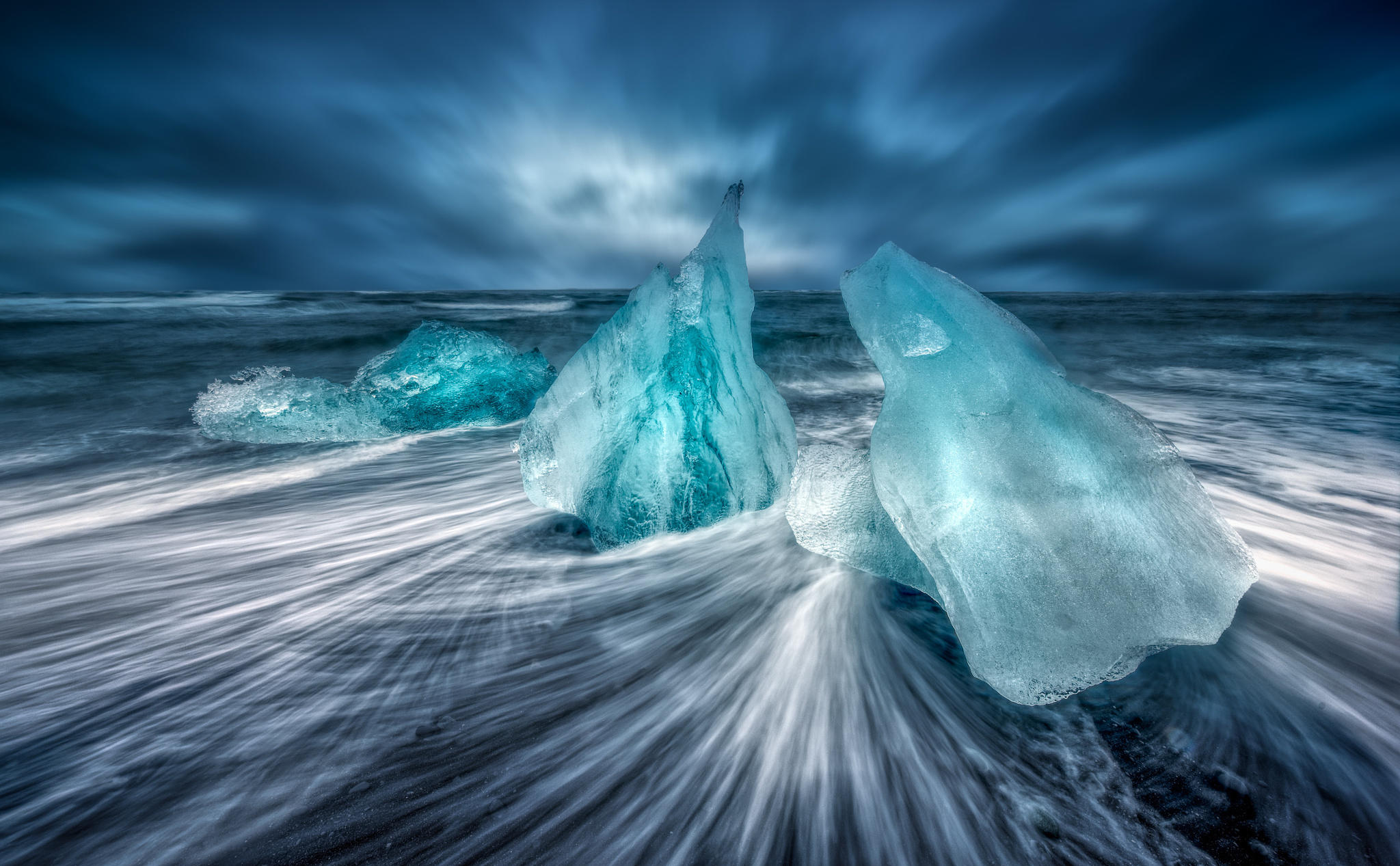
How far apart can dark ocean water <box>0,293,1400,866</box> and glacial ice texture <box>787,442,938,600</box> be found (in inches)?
6.8

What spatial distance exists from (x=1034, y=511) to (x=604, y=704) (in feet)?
4.39

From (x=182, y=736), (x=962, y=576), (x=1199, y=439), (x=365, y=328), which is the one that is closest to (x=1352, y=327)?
(x=1199, y=439)

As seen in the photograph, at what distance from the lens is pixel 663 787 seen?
3.92 ft

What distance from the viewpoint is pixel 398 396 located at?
4449 mm

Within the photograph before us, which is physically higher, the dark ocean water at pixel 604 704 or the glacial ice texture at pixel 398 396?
the glacial ice texture at pixel 398 396

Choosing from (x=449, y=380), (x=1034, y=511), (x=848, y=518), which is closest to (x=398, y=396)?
(x=449, y=380)

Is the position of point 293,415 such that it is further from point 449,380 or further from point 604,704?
point 604,704

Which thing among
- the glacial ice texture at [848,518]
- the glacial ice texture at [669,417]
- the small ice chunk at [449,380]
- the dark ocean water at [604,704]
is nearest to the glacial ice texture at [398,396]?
the small ice chunk at [449,380]

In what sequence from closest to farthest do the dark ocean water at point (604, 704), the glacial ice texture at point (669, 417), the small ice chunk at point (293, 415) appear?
the dark ocean water at point (604, 704)
the glacial ice texture at point (669, 417)
the small ice chunk at point (293, 415)

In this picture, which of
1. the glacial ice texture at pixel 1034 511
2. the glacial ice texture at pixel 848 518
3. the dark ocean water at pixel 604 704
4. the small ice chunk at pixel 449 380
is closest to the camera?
the dark ocean water at pixel 604 704

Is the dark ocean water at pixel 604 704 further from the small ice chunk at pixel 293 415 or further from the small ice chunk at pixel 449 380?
the small ice chunk at pixel 449 380

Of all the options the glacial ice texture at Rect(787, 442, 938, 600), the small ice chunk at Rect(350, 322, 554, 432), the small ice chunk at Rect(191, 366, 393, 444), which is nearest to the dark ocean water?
the glacial ice texture at Rect(787, 442, 938, 600)

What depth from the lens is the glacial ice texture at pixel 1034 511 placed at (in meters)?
1.25

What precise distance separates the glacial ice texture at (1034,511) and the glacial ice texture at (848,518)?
0.89 ft
